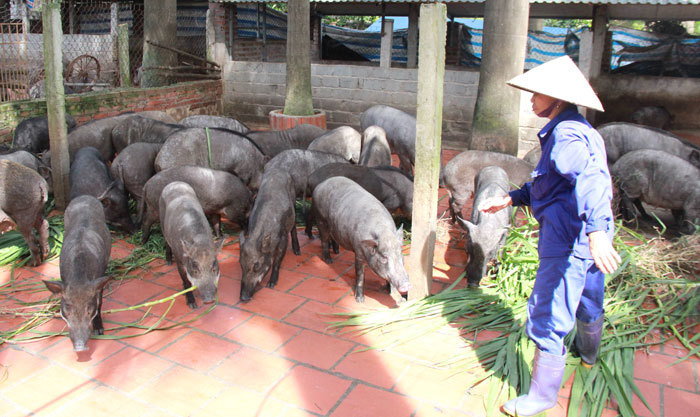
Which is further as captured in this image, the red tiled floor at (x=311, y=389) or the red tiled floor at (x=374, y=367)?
the red tiled floor at (x=374, y=367)

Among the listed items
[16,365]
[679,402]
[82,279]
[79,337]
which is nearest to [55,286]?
[82,279]

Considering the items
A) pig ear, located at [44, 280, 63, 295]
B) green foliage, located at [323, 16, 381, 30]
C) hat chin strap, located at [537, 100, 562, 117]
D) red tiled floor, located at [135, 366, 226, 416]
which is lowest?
red tiled floor, located at [135, 366, 226, 416]

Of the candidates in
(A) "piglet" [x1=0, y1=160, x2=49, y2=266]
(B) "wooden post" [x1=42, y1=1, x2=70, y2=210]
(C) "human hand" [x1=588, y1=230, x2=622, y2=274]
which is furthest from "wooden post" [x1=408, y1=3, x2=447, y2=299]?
(B) "wooden post" [x1=42, y1=1, x2=70, y2=210]

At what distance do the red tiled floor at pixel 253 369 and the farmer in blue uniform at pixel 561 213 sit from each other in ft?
5.27

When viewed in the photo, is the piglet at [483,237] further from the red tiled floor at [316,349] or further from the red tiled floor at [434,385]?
the red tiled floor at [316,349]

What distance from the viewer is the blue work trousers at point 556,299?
3377 millimetres

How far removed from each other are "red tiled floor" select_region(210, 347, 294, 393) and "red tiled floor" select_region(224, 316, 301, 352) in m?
0.12

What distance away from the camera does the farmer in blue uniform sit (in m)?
3.15

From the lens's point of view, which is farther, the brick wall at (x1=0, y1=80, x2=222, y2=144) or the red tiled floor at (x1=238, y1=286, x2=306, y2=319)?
the brick wall at (x1=0, y1=80, x2=222, y2=144)

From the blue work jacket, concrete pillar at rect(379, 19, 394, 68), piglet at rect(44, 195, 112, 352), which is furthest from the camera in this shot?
concrete pillar at rect(379, 19, 394, 68)

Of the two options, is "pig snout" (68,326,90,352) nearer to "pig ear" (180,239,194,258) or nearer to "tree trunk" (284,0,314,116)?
A: "pig ear" (180,239,194,258)

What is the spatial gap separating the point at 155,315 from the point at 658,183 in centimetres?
598

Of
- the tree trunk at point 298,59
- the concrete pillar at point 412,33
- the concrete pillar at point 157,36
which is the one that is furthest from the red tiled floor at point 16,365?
the concrete pillar at point 412,33

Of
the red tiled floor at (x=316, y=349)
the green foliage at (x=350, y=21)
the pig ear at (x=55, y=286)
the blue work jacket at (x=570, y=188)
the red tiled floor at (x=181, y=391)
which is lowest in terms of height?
the red tiled floor at (x=181, y=391)
